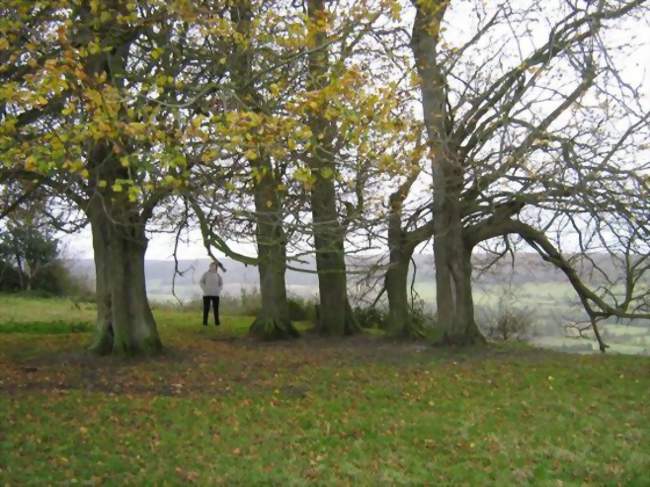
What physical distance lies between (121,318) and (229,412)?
4975 millimetres

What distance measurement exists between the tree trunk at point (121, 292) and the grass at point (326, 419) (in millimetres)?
469

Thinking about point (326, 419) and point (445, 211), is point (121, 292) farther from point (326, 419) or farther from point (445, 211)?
point (445, 211)

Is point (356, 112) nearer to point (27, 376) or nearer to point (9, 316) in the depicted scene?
point (27, 376)

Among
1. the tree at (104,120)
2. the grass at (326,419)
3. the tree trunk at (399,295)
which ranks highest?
the tree at (104,120)

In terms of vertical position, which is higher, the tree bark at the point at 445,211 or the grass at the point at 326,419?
the tree bark at the point at 445,211

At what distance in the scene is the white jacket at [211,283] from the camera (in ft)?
64.1

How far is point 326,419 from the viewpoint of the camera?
28.8 feet

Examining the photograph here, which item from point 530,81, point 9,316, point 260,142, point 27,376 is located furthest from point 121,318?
point 9,316

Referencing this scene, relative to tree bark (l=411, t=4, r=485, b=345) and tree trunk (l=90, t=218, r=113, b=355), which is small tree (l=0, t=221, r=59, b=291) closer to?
tree trunk (l=90, t=218, r=113, b=355)

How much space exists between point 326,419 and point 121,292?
579 centimetres

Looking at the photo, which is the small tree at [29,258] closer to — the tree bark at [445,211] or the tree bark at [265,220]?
the tree bark at [265,220]

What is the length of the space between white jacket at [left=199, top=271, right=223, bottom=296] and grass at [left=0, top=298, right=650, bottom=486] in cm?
567

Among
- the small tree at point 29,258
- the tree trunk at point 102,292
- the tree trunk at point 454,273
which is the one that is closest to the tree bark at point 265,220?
the tree trunk at point 102,292

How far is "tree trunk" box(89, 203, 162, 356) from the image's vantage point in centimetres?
1308
